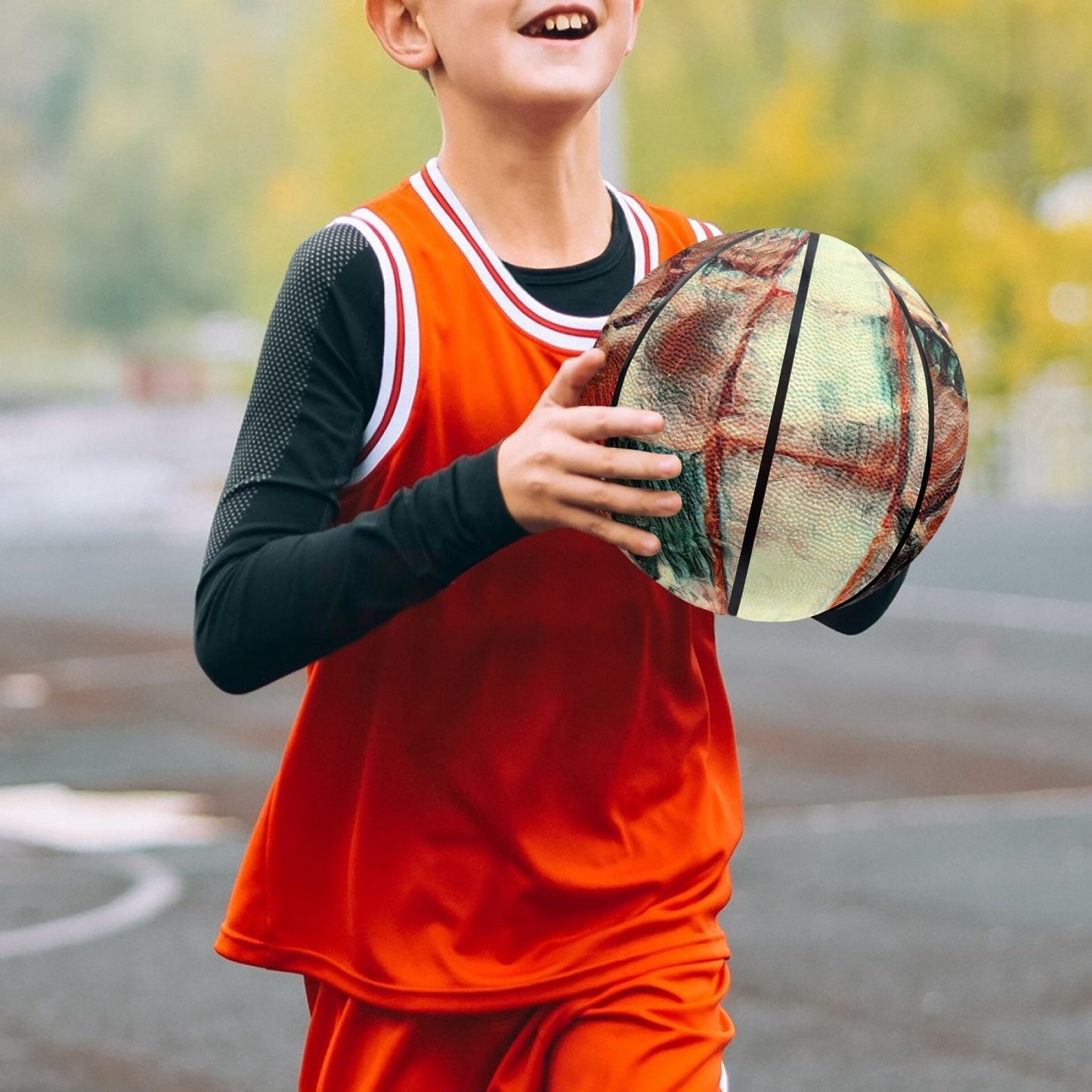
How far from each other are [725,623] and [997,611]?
2180mm

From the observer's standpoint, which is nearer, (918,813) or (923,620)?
(918,813)

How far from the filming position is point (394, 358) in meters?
2.67

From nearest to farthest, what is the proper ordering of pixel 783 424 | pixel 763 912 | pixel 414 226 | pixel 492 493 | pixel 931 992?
pixel 492 493, pixel 783 424, pixel 414 226, pixel 931 992, pixel 763 912

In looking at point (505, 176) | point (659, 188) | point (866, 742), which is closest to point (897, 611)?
point (866, 742)

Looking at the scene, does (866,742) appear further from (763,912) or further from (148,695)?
(148,695)

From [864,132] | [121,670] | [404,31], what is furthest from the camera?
[864,132]

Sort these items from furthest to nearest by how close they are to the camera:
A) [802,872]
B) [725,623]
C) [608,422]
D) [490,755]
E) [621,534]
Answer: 1. [725,623]
2. [802,872]
3. [490,755]
4. [621,534]
5. [608,422]

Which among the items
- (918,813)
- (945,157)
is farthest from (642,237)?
(945,157)

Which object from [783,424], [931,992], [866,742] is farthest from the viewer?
[866,742]

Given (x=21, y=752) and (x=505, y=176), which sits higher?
(x=505, y=176)

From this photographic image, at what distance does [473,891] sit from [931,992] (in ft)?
13.1

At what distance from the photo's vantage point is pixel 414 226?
2768 millimetres

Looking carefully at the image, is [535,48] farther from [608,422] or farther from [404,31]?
[608,422]

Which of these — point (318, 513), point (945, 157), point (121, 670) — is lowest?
point (121, 670)
